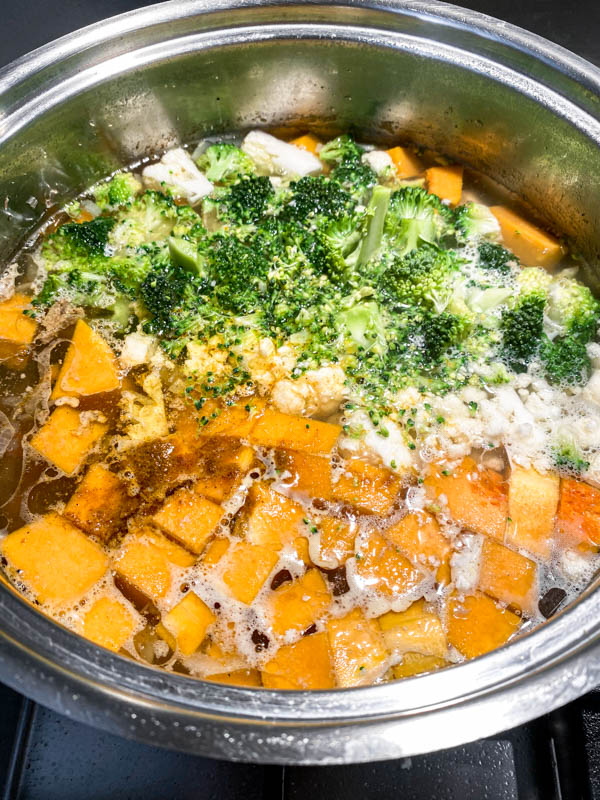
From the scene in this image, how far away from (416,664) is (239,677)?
539mm

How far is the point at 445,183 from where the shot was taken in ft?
8.99

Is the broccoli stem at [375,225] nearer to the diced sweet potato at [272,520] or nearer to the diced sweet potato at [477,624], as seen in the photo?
the diced sweet potato at [272,520]

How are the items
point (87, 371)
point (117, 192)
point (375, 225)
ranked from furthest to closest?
point (117, 192), point (375, 225), point (87, 371)

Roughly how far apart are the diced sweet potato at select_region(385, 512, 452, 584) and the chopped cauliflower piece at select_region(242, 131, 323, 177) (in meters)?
1.68

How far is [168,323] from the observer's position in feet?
7.50

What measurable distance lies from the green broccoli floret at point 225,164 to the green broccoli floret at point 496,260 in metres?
1.11

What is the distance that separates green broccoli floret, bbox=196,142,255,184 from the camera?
8.67ft

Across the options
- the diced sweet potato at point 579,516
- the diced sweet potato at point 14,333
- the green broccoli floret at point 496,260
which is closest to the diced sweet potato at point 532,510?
the diced sweet potato at point 579,516

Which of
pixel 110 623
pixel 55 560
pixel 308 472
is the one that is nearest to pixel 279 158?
pixel 308 472

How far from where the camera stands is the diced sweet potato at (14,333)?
89.4 inches

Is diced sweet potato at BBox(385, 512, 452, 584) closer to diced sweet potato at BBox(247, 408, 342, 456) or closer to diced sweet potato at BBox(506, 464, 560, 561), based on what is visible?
diced sweet potato at BBox(506, 464, 560, 561)

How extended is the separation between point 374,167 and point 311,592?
6.33 ft

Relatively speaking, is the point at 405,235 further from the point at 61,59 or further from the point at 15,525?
the point at 15,525

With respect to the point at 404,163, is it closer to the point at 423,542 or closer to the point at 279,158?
the point at 279,158
